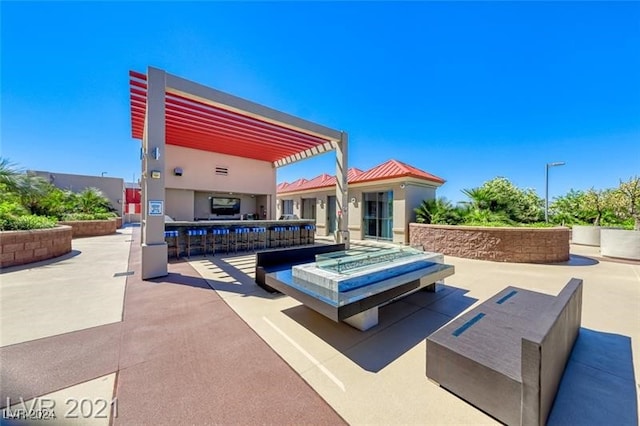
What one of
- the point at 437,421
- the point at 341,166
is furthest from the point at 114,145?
the point at 437,421

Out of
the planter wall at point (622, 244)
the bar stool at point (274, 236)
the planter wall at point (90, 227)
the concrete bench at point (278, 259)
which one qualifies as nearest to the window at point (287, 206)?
the bar stool at point (274, 236)

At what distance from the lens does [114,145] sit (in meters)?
19.0

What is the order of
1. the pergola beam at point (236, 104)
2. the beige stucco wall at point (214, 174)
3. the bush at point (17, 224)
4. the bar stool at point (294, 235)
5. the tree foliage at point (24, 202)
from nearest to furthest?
the pergola beam at point (236, 104), the bush at point (17, 224), the tree foliage at point (24, 202), the bar stool at point (294, 235), the beige stucco wall at point (214, 174)

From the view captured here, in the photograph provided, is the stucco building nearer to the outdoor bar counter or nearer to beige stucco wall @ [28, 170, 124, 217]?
the outdoor bar counter

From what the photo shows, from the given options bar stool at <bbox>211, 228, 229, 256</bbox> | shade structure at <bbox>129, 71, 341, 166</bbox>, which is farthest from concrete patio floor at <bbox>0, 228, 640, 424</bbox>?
shade structure at <bbox>129, 71, 341, 166</bbox>

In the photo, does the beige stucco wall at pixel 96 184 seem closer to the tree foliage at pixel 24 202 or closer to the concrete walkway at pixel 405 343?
the tree foliage at pixel 24 202

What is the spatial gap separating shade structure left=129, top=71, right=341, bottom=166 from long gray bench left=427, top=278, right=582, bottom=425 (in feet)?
24.1

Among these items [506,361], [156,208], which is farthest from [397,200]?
[506,361]

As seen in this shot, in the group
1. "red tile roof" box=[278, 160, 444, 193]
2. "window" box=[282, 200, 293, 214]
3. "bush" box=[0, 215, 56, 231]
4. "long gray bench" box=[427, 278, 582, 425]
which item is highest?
"red tile roof" box=[278, 160, 444, 193]

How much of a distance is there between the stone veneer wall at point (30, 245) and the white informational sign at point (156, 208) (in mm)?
4356

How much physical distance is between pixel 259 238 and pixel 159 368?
316 inches

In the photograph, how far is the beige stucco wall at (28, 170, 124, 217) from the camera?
22797 mm

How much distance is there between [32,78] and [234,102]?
618 centimetres

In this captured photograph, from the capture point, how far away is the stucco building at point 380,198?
11180 millimetres
